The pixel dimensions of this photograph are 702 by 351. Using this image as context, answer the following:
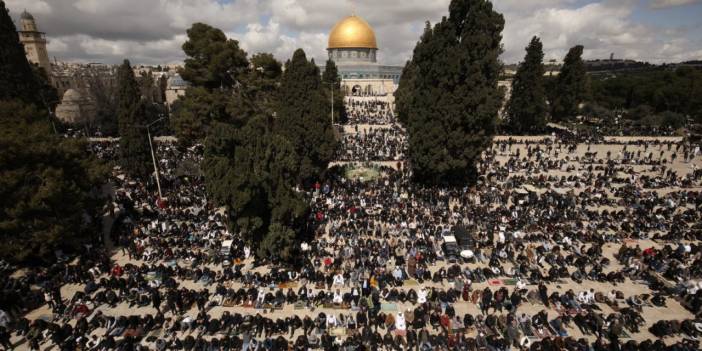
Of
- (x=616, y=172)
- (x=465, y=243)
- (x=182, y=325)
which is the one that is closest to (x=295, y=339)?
(x=182, y=325)

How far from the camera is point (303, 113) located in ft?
81.9

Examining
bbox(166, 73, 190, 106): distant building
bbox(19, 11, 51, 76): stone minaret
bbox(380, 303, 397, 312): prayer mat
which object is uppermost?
bbox(19, 11, 51, 76): stone minaret

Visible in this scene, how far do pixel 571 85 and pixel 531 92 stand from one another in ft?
27.9

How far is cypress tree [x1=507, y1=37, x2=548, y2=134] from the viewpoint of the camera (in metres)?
40.1

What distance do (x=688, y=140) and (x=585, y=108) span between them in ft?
54.0

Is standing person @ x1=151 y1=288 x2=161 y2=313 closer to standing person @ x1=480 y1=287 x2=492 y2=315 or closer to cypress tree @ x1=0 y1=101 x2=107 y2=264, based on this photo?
cypress tree @ x1=0 y1=101 x2=107 y2=264

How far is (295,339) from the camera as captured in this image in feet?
41.5

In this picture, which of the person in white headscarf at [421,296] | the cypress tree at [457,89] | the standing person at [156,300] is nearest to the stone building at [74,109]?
the standing person at [156,300]

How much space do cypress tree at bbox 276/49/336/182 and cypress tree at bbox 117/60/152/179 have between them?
34.6 feet

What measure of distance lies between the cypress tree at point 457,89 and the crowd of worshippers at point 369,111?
26198mm

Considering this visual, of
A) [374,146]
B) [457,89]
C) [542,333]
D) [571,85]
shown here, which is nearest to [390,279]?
[542,333]

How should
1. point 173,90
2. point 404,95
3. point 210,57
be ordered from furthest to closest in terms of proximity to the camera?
point 173,90, point 404,95, point 210,57

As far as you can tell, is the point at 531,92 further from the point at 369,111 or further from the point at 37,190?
the point at 37,190

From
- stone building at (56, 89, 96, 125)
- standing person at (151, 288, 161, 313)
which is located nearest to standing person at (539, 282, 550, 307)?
standing person at (151, 288, 161, 313)
